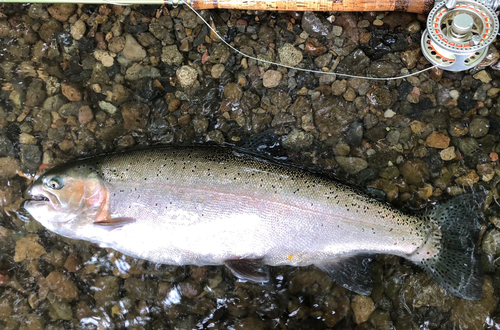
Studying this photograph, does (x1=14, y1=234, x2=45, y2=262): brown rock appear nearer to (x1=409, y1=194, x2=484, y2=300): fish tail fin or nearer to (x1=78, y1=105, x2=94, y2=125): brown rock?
(x1=78, y1=105, x2=94, y2=125): brown rock

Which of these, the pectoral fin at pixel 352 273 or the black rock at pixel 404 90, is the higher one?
the black rock at pixel 404 90

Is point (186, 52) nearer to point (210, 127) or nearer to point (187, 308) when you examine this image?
→ point (210, 127)

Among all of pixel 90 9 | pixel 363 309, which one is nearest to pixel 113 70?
pixel 90 9

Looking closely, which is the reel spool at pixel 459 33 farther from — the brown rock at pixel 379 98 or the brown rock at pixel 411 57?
the brown rock at pixel 379 98

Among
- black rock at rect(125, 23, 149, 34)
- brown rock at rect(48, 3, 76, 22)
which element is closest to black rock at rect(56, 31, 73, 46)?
brown rock at rect(48, 3, 76, 22)

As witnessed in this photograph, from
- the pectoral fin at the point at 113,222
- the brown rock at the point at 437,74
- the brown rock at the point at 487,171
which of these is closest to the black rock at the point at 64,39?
the pectoral fin at the point at 113,222

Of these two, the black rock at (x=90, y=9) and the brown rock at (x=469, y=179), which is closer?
the brown rock at (x=469, y=179)

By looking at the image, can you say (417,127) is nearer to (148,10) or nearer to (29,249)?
(148,10)

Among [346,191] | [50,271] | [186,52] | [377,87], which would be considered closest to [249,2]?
[186,52]
